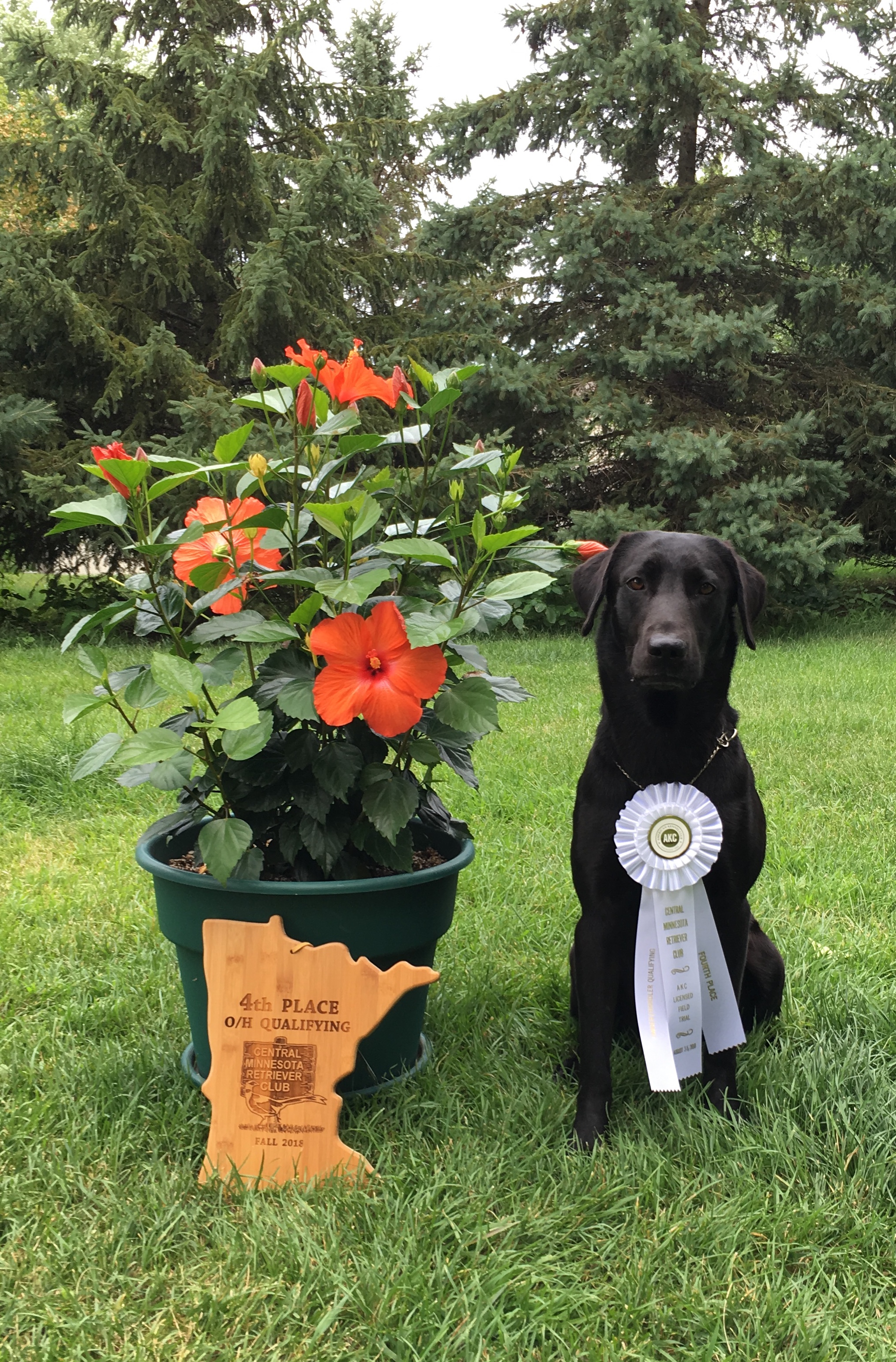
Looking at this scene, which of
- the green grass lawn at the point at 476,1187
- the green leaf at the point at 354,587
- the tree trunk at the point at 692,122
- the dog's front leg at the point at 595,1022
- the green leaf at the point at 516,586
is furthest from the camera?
the tree trunk at the point at 692,122

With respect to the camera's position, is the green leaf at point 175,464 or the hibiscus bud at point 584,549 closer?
the green leaf at point 175,464

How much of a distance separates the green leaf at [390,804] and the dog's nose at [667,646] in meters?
0.46

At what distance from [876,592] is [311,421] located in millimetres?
10453

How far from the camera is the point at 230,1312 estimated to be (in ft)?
4.16

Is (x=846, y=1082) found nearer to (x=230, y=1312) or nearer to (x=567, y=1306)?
(x=567, y=1306)

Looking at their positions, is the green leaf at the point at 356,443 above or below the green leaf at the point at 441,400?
below

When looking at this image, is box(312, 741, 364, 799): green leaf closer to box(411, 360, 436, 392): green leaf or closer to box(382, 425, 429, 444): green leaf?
box(382, 425, 429, 444): green leaf

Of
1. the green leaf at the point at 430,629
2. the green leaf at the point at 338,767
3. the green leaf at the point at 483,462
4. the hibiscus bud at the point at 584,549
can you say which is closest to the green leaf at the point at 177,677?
the green leaf at the point at 338,767

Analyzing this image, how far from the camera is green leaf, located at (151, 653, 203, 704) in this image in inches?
56.3

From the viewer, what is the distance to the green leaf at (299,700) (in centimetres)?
146

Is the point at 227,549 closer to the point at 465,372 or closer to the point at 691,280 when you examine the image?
the point at 465,372

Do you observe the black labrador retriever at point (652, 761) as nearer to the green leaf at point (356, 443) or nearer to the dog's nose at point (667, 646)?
the dog's nose at point (667, 646)

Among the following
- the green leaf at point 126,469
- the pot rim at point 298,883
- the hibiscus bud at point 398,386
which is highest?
the hibiscus bud at point 398,386

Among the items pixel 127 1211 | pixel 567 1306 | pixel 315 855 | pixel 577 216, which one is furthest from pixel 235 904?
pixel 577 216
